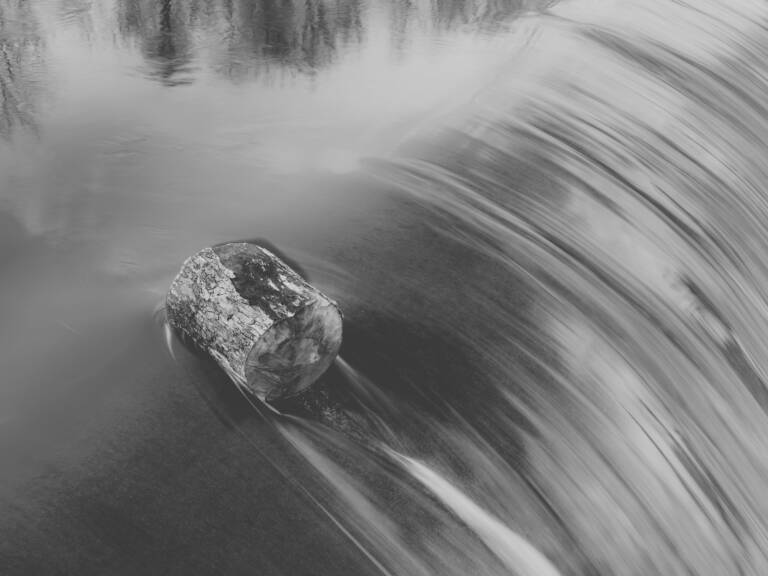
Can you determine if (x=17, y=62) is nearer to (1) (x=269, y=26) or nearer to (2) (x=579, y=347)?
(1) (x=269, y=26)

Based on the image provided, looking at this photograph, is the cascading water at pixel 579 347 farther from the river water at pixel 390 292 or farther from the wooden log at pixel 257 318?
the wooden log at pixel 257 318

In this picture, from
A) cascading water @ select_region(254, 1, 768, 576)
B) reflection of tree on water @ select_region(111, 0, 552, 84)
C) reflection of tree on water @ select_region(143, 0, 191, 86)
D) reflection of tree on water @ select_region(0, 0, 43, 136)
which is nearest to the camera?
cascading water @ select_region(254, 1, 768, 576)

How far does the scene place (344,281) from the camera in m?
3.91

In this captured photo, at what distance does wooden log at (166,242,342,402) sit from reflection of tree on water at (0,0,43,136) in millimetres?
2603

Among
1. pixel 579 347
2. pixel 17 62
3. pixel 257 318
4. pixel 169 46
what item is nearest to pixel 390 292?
pixel 579 347

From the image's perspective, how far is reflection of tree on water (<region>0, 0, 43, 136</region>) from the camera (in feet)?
16.9

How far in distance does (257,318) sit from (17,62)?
392cm

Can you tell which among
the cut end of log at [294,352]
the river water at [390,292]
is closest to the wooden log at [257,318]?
the cut end of log at [294,352]

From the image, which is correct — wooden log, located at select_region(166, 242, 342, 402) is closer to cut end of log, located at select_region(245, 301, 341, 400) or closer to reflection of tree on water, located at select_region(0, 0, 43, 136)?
cut end of log, located at select_region(245, 301, 341, 400)

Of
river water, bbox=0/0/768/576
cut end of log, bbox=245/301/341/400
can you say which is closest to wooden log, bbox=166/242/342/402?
cut end of log, bbox=245/301/341/400

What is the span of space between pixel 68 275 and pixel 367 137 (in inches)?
85.4

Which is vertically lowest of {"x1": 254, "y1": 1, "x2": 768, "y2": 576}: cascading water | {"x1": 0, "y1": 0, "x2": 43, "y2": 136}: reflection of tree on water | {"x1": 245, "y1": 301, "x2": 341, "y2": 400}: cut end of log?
{"x1": 254, "y1": 1, "x2": 768, "y2": 576}: cascading water

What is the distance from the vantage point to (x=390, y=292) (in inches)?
154

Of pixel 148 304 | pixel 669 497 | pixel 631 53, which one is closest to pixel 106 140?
pixel 148 304
